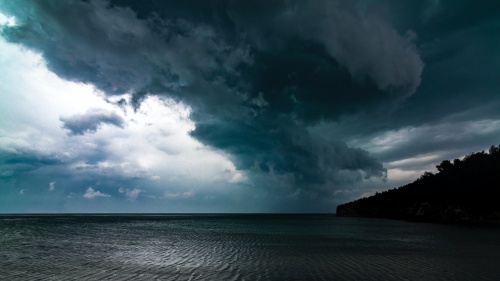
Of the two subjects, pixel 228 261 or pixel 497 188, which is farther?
pixel 497 188

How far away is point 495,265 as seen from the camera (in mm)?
28953

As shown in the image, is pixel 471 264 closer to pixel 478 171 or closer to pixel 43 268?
pixel 43 268

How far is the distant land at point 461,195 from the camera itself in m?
118

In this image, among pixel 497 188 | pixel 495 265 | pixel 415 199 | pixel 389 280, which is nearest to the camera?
pixel 389 280

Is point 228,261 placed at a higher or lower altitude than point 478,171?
lower

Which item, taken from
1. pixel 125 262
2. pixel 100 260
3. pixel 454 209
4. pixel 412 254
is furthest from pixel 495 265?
pixel 454 209

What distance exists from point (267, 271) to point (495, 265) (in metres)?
21.8

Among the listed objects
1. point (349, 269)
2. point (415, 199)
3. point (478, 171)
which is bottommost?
point (349, 269)

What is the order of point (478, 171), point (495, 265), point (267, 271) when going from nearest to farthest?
point (267, 271) < point (495, 265) < point (478, 171)

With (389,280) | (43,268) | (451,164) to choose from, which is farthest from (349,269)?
(451,164)

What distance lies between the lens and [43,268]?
2688cm

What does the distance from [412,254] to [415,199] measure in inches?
6074

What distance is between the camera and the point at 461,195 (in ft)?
444

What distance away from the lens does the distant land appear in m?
118
